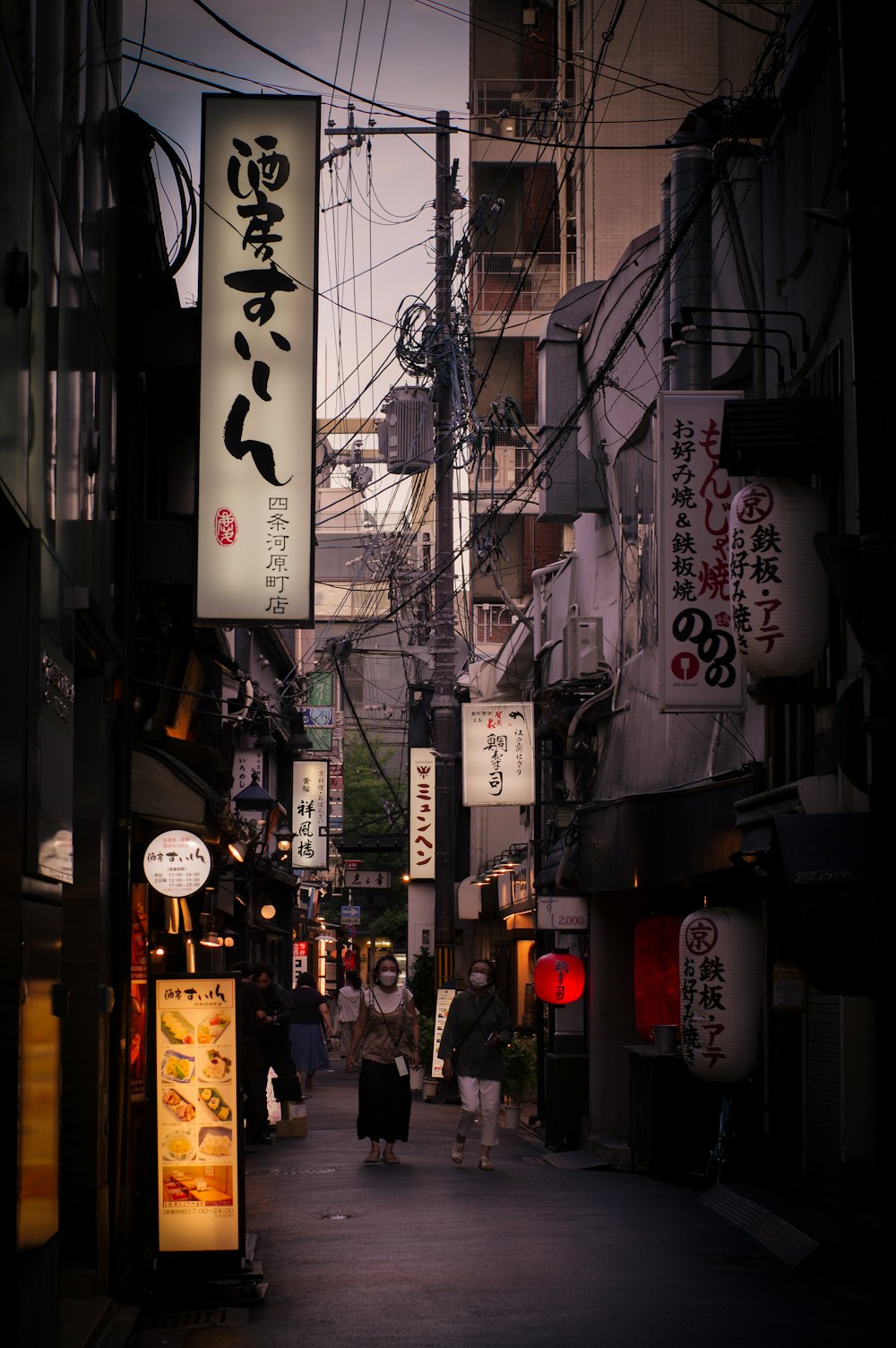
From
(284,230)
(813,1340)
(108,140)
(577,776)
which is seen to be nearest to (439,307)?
(577,776)

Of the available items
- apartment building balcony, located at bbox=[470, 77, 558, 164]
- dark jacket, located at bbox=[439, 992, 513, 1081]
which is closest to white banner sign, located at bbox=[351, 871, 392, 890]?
apartment building balcony, located at bbox=[470, 77, 558, 164]

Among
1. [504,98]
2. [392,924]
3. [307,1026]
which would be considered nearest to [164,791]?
[307,1026]

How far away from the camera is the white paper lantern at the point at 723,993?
13727mm

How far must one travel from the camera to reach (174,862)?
1534 cm

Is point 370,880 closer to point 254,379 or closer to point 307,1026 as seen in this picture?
point 307,1026

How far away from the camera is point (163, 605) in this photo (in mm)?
17953

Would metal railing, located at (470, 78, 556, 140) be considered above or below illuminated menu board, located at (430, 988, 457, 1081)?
above

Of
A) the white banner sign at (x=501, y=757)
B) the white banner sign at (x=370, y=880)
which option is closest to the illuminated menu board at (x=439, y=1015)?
the white banner sign at (x=501, y=757)

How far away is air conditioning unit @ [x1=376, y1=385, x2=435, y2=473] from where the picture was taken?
2991 cm

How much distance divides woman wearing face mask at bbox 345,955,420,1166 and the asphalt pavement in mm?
904

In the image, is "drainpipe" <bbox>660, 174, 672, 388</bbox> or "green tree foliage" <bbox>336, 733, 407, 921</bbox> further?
"green tree foliage" <bbox>336, 733, 407, 921</bbox>

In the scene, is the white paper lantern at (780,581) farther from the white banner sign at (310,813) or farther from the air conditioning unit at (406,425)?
the white banner sign at (310,813)

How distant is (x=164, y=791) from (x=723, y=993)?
5222 mm

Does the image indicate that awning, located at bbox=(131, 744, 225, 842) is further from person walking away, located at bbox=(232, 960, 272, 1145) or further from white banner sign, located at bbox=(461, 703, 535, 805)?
white banner sign, located at bbox=(461, 703, 535, 805)
